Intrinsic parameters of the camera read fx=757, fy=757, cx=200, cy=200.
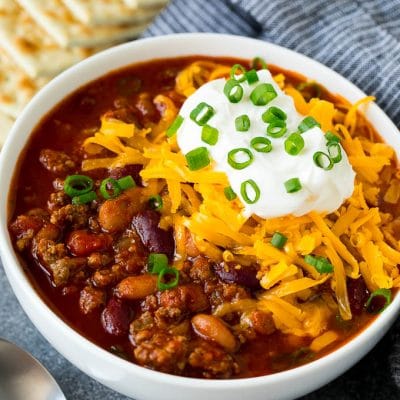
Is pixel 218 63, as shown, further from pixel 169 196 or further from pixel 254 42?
pixel 169 196

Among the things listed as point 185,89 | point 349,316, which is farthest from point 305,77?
point 349,316

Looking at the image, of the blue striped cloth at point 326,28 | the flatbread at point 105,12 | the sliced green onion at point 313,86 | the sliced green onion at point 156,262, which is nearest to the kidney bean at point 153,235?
the sliced green onion at point 156,262

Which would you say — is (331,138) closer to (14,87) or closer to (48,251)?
(48,251)

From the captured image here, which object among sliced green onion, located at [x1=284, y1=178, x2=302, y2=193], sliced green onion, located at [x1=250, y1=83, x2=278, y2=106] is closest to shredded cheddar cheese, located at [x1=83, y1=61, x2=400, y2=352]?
sliced green onion, located at [x1=284, y1=178, x2=302, y2=193]

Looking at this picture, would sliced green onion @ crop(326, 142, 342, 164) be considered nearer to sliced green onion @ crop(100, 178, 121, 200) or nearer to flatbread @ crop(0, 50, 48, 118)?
sliced green onion @ crop(100, 178, 121, 200)

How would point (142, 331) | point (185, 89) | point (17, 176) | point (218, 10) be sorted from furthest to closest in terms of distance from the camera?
point (218, 10) → point (185, 89) → point (17, 176) → point (142, 331)

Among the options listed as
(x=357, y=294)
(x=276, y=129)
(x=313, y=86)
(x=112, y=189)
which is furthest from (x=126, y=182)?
(x=313, y=86)
